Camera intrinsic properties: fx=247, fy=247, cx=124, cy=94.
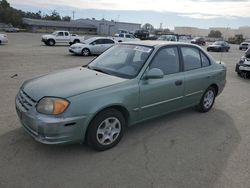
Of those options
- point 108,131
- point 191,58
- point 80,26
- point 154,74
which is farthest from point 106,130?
point 80,26

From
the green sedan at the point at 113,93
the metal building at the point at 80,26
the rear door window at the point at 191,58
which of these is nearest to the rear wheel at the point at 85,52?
the green sedan at the point at 113,93

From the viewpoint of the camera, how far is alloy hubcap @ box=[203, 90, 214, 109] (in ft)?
18.1

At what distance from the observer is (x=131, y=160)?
352 cm

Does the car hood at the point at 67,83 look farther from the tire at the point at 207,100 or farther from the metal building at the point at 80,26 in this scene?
the metal building at the point at 80,26

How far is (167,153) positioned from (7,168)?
2235 millimetres

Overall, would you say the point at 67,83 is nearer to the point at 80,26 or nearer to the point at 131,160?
the point at 131,160

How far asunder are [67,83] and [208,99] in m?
3.37

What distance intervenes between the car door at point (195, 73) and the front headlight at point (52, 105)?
8.20 ft

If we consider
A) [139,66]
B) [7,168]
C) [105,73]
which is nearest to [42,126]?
[7,168]

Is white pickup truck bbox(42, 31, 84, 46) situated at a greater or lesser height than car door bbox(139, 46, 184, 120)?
lesser

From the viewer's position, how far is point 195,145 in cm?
404

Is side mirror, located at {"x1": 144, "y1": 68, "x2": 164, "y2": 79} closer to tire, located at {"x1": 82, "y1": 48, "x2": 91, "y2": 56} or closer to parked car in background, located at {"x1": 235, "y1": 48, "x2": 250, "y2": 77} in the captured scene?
parked car in background, located at {"x1": 235, "y1": 48, "x2": 250, "y2": 77}

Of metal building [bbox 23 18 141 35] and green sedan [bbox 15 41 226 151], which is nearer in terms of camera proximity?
green sedan [bbox 15 41 226 151]

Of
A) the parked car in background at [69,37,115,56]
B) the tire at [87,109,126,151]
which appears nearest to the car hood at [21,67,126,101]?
the tire at [87,109,126,151]
